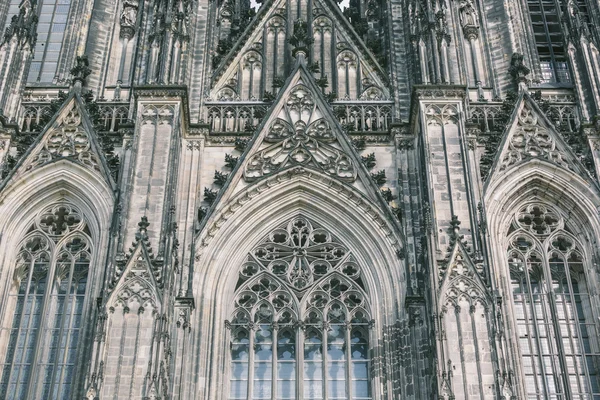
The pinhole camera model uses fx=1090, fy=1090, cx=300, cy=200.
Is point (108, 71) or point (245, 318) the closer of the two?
point (245, 318)

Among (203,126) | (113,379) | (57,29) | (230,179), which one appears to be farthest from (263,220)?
(57,29)

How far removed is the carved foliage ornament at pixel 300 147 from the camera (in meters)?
25.1

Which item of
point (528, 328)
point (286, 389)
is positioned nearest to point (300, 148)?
point (286, 389)

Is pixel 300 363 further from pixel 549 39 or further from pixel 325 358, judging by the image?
pixel 549 39

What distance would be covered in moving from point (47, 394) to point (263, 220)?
19.8 ft

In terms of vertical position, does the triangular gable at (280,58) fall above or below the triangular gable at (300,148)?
above

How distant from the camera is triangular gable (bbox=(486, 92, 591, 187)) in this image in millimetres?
24969

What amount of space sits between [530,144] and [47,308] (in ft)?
38.0

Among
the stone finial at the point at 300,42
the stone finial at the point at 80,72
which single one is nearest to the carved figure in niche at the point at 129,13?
the stone finial at the point at 80,72

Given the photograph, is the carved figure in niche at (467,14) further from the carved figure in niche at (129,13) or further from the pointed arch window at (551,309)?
the carved figure in niche at (129,13)

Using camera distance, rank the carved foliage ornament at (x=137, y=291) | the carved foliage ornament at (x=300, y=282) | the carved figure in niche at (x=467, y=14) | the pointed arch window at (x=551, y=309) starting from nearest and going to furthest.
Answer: the carved foliage ornament at (x=137, y=291) < the pointed arch window at (x=551, y=309) < the carved foliage ornament at (x=300, y=282) < the carved figure in niche at (x=467, y=14)

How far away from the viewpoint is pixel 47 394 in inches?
875

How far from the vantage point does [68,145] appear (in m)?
25.4

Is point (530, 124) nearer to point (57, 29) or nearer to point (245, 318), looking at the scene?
point (245, 318)
